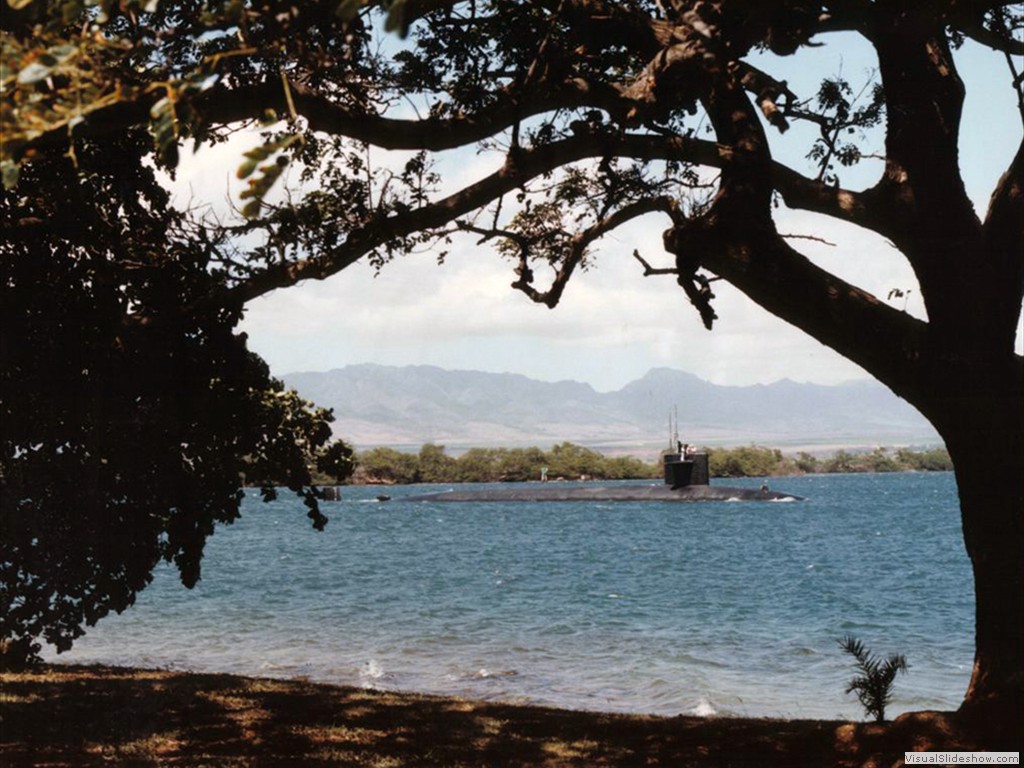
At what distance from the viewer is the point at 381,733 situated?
11.6m

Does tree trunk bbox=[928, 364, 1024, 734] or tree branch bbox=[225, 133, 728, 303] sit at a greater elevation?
tree branch bbox=[225, 133, 728, 303]

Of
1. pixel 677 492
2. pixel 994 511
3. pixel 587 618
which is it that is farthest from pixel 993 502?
pixel 677 492

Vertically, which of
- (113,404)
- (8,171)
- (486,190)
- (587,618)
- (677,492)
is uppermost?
(486,190)

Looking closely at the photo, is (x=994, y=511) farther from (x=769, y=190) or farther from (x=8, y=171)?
(x=8, y=171)

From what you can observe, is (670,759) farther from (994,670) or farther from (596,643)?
(596,643)

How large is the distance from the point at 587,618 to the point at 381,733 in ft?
71.0

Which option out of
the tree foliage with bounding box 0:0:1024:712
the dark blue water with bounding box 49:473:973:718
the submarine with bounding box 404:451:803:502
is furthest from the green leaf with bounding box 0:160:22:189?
the submarine with bounding box 404:451:803:502

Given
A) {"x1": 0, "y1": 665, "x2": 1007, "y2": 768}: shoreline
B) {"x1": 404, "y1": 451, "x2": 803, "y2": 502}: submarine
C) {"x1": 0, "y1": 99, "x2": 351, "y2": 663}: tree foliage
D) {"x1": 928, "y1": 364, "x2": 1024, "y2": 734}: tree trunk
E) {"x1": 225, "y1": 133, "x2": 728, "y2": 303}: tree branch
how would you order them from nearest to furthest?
{"x1": 928, "y1": 364, "x2": 1024, "y2": 734}: tree trunk < {"x1": 0, "y1": 665, "x2": 1007, "y2": 768}: shoreline < {"x1": 225, "y1": 133, "x2": 728, "y2": 303}: tree branch < {"x1": 0, "y1": 99, "x2": 351, "y2": 663}: tree foliage < {"x1": 404, "y1": 451, "x2": 803, "y2": 502}: submarine

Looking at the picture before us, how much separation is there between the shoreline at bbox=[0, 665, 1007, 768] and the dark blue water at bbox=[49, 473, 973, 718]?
21.0 feet

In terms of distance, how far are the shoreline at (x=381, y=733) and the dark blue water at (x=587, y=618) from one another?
639cm

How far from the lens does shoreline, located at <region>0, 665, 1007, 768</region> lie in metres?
9.77

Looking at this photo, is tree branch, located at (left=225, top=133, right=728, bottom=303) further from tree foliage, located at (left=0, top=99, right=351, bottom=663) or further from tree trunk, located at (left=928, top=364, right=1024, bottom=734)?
tree trunk, located at (left=928, top=364, right=1024, bottom=734)

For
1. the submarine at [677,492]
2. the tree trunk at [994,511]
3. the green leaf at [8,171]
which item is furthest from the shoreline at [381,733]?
the submarine at [677,492]

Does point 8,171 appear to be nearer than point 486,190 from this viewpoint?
Yes
